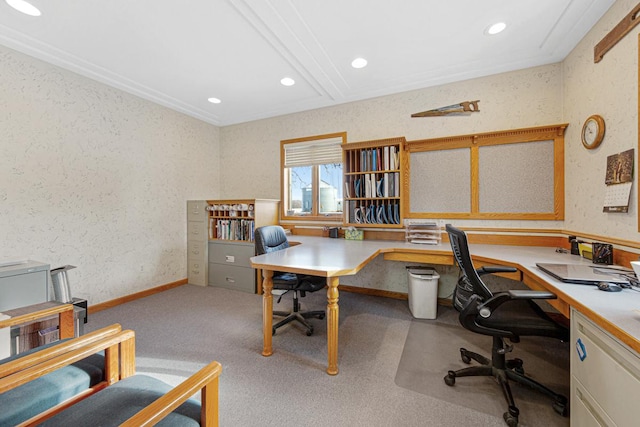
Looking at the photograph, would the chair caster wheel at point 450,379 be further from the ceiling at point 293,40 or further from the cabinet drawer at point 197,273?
the cabinet drawer at point 197,273

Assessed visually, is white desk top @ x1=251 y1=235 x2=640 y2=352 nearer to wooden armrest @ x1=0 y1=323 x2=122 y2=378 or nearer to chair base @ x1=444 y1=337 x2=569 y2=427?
chair base @ x1=444 y1=337 x2=569 y2=427

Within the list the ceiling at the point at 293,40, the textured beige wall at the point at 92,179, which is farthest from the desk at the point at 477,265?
the textured beige wall at the point at 92,179

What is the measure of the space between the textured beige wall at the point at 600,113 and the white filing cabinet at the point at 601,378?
3.65 feet

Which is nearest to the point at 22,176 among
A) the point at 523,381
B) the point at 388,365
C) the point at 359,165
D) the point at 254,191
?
the point at 254,191

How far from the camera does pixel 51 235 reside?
8.26 feet

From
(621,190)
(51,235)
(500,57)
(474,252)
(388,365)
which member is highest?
(500,57)

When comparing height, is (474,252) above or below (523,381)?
above

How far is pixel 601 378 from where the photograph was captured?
99cm

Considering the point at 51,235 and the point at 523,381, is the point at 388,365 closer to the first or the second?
the point at 523,381

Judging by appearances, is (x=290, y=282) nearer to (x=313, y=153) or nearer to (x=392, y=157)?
(x=392, y=157)

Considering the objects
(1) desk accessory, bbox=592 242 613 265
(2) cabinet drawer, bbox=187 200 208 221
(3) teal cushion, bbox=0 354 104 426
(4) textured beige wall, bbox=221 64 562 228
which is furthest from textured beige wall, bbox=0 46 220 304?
(1) desk accessory, bbox=592 242 613 265

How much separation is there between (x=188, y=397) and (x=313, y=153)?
3361mm

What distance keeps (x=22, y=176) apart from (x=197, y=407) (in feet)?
9.70

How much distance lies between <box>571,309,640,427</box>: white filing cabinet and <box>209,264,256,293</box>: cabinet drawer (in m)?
3.14
